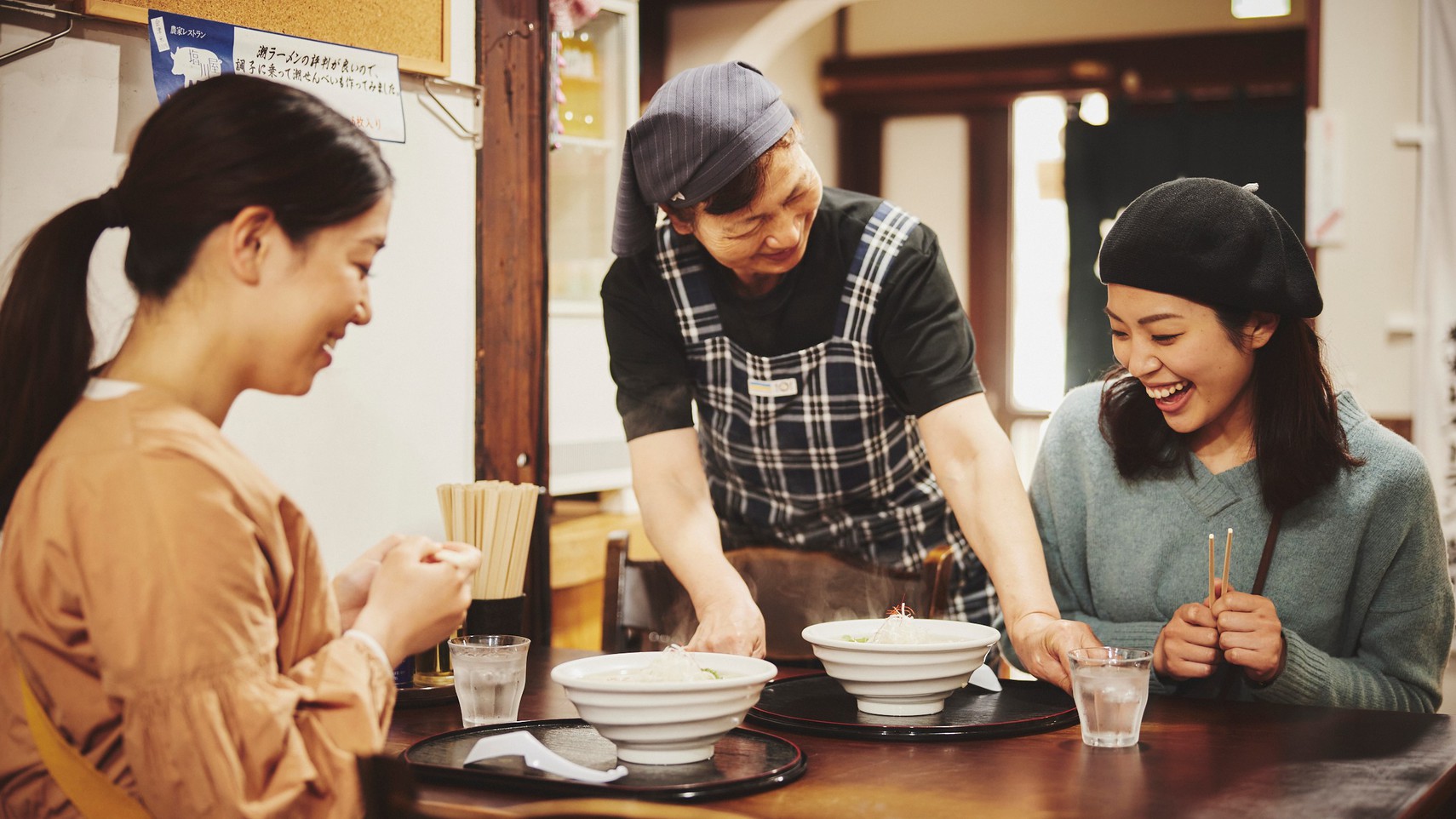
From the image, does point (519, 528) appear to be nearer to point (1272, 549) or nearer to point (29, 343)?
point (29, 343)

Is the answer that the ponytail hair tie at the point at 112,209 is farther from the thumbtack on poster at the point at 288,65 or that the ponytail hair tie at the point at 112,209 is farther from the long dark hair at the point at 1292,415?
the long dark hair at the point at 1292,415

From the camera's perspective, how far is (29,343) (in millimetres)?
Answer: 1186

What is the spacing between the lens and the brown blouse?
1.03 metres

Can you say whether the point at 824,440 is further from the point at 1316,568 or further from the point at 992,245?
the point at 992,245

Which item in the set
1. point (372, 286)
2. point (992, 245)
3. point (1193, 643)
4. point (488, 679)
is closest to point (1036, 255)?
point (992, 245)

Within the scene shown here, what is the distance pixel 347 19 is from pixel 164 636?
4.31 feet

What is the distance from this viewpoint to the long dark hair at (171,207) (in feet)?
3.74

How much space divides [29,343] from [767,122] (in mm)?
987

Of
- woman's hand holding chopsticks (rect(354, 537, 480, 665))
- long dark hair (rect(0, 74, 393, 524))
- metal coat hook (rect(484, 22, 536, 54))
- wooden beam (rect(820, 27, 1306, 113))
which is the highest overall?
wooden beam (rect(820, 27, 1306, 113))

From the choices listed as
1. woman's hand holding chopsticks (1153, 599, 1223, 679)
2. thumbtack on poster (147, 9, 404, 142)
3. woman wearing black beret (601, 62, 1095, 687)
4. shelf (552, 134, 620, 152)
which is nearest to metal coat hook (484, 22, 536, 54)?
thumbtack on poster (147, 9, 404, 142)

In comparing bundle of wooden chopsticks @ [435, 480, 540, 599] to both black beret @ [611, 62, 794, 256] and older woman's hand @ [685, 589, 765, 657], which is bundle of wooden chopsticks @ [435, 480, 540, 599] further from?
black beret @ [611, 62, 794, 256]

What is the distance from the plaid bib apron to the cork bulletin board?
50cm

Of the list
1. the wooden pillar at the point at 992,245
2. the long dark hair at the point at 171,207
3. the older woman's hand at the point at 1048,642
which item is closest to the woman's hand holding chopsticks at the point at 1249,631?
the older woman's hand at the point at 1048,642

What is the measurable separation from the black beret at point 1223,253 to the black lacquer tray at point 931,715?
569 millimetres
